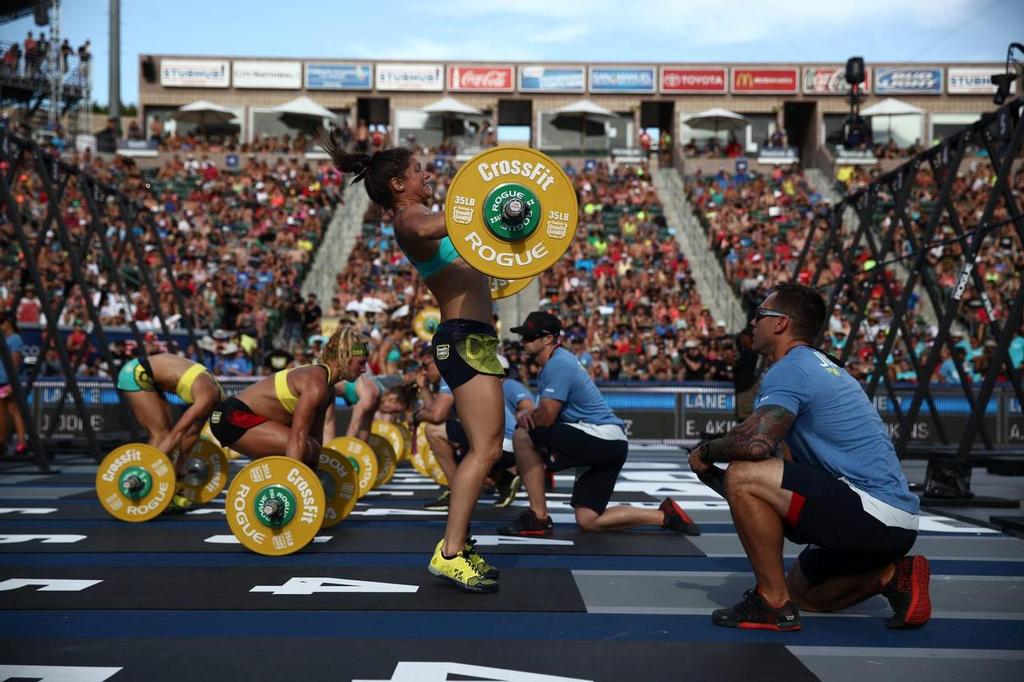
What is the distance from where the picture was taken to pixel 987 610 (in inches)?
175

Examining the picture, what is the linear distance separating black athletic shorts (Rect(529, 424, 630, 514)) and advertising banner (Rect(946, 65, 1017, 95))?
35.9 metres

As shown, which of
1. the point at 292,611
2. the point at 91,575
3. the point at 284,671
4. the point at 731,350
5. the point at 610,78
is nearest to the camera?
the point at 284,671

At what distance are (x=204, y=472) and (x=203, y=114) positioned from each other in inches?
1152

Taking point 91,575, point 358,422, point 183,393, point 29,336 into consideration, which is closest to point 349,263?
point 29,336

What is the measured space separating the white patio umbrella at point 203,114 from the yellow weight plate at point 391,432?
25.9 m

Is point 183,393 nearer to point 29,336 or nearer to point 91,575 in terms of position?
point 91,575

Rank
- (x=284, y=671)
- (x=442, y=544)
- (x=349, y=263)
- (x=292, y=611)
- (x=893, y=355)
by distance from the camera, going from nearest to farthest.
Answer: (x=284, y=671), (x=292, y=611), (x=442, y=544), (x=893, y=355), (x=349, y=263)

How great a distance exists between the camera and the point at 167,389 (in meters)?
8.00

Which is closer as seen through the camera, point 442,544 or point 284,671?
point 284,671

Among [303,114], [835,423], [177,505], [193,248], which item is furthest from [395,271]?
[835,423]

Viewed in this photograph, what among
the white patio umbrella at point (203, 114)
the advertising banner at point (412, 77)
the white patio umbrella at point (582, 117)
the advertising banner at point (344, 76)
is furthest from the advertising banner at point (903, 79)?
the white patio umbrella at point (203, 114)

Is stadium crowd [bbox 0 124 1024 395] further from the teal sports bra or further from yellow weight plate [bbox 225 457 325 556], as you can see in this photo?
the teal sports bra

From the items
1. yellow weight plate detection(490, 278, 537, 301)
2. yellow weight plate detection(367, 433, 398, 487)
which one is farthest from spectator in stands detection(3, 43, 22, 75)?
yellow weight plate detection(490, 278, 537, 301)

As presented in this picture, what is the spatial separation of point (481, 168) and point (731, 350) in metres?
11.1
